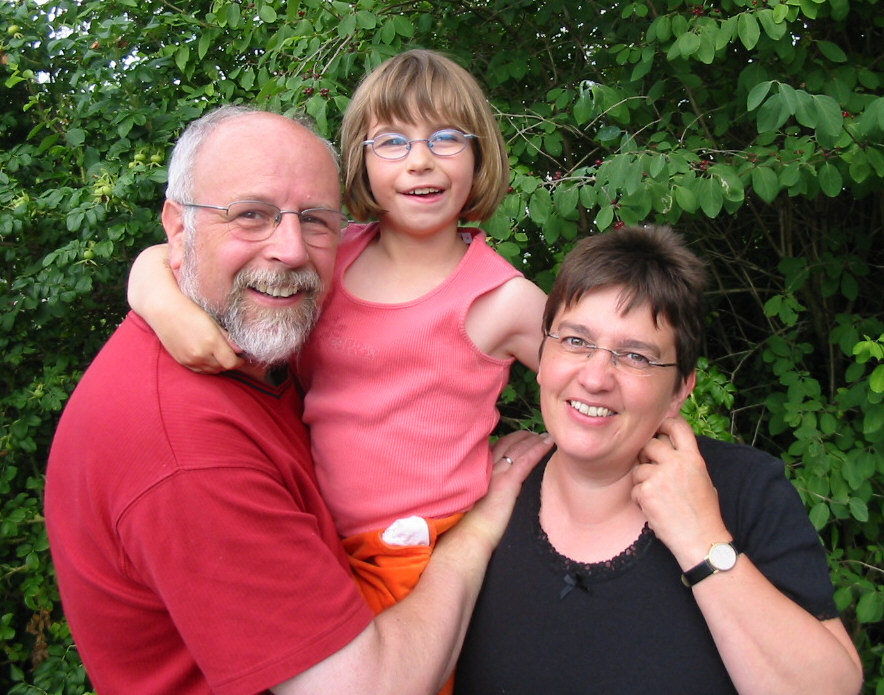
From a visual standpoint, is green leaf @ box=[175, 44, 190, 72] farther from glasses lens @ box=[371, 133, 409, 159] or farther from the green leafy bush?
glasses lens @ box=[371, 133, 409, 159]

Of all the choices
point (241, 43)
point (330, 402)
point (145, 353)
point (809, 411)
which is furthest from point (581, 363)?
point (241, 43)

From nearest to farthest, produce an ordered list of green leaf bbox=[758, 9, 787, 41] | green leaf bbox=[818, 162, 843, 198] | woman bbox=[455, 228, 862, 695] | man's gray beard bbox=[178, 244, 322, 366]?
woman bbox=[455, 228, 862, 695] < man's gray beard bbox=[178, 244, 322, 366] < green leaf bbox=[758, 9, 787, 41] < green leaf bbox=[818, 162, 843, 198]

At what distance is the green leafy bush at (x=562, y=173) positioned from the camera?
276 centimetres

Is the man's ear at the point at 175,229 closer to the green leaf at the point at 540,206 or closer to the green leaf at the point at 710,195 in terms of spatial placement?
the green leaf at the point at 540,206

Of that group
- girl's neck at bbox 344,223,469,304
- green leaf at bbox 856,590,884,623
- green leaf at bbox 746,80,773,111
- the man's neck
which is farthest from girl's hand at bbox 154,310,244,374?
green leaf at bbox 856,590,884,623

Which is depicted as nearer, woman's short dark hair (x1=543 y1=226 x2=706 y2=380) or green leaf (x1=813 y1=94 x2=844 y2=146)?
woman's short dark hair (x1=543 y1=226 x2=706 y2=380)

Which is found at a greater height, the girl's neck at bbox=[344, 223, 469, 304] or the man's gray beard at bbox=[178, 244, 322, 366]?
the man's gray beard at bbox=[178, 244, 322, 366]

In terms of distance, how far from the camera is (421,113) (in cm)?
214

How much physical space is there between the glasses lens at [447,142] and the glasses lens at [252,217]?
498 mm

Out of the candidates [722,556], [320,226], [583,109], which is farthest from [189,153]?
[583,109]

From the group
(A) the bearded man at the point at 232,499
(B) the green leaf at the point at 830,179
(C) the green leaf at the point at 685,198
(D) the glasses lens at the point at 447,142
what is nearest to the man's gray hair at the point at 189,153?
(A) the bearded man at the point at 232,499

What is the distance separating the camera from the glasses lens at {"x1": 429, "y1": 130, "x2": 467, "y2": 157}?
84.4 inches

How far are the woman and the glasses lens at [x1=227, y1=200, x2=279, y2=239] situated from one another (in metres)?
0.68

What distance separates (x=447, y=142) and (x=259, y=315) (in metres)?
0.70
